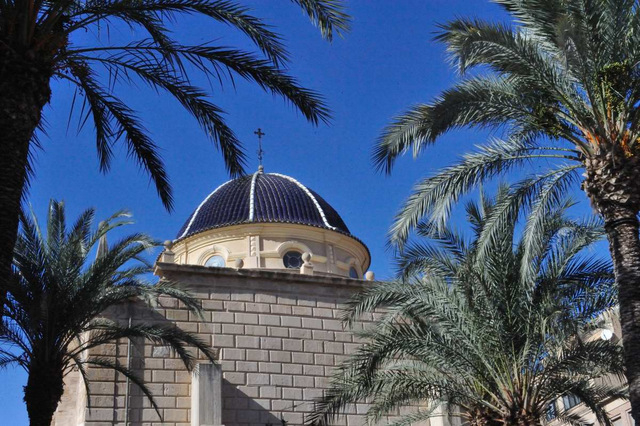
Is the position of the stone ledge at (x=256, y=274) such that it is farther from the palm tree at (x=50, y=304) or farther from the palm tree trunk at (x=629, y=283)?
Result: the palm tree trunk at (x=629, y=283)

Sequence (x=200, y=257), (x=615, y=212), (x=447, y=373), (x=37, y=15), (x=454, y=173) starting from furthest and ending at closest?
(x=200, y=257)
(x=447, y=373)
(x=454, y=173)
(x=615, y=212)
(x=37, y=15)

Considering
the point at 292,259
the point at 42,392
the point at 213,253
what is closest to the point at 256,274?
the point at 292,259

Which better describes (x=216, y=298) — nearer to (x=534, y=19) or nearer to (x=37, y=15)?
(x=534, y=19)

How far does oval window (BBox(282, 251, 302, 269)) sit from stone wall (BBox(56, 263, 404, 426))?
4624 mm

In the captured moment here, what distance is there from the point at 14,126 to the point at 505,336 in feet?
24.5

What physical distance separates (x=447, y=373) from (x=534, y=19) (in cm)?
543

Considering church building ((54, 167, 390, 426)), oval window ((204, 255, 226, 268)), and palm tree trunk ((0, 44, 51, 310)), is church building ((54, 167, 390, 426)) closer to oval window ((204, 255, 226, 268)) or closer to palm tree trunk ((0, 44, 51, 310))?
oval window ((204, 255, 226, 268))

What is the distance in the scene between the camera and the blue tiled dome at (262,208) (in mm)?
24484

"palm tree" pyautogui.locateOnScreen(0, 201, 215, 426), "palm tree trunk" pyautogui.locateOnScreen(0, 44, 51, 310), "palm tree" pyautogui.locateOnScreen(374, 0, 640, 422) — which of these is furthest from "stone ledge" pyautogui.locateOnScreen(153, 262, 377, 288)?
"palm tree trunk" pyautogui.locateOnScreen(0, 44, 51, 310)

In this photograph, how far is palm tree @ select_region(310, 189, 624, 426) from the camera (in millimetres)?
11383

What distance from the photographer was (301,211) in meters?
25.0

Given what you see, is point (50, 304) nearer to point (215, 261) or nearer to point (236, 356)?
point (236, 356)

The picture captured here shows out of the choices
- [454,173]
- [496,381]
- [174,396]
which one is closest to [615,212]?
[454,173]

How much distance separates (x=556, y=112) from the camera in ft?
34.0
